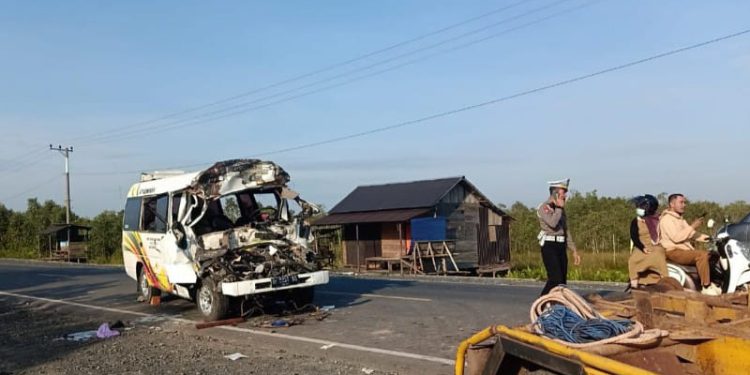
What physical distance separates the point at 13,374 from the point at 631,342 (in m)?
8.18

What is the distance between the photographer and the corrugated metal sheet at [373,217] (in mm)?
32125

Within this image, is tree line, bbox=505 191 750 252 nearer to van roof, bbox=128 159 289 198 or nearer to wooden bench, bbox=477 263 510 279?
wooden bench, bbox=477 263 510 279

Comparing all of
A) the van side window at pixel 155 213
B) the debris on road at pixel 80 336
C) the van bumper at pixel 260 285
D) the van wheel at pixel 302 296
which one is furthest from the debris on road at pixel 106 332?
the van wheel at pixel 302 296

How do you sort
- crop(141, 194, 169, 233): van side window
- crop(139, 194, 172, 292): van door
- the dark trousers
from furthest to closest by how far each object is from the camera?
A: crop(139, 194, 172, 292): van door → crop(141, 194, 169, 233): van side window → the dark trousers

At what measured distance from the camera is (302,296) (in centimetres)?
1392

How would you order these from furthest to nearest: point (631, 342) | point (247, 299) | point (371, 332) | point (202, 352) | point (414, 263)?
point (414, 263) → point (247, 299) → point (371, 332) → point (202, 352) → point (631, 342)

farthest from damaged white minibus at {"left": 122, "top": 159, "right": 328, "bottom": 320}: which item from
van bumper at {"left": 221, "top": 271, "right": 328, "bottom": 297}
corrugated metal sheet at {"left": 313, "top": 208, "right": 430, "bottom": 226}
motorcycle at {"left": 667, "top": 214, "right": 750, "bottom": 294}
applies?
corrugated metal sheet at {"left": 313, "top": 208, "right": 430, "bottom": 226}

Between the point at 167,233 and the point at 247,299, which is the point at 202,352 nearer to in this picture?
the point at 247,299

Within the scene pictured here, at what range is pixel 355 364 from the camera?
8.52 m

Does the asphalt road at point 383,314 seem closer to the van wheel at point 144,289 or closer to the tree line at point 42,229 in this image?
the van wheel at point 144,289

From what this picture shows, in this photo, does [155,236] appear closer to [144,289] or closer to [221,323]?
[144,289]

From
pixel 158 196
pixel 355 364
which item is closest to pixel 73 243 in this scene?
pixel 158 196

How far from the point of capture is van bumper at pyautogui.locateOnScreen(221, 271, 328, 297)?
1207 cm

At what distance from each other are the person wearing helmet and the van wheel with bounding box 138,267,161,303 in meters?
10.7
